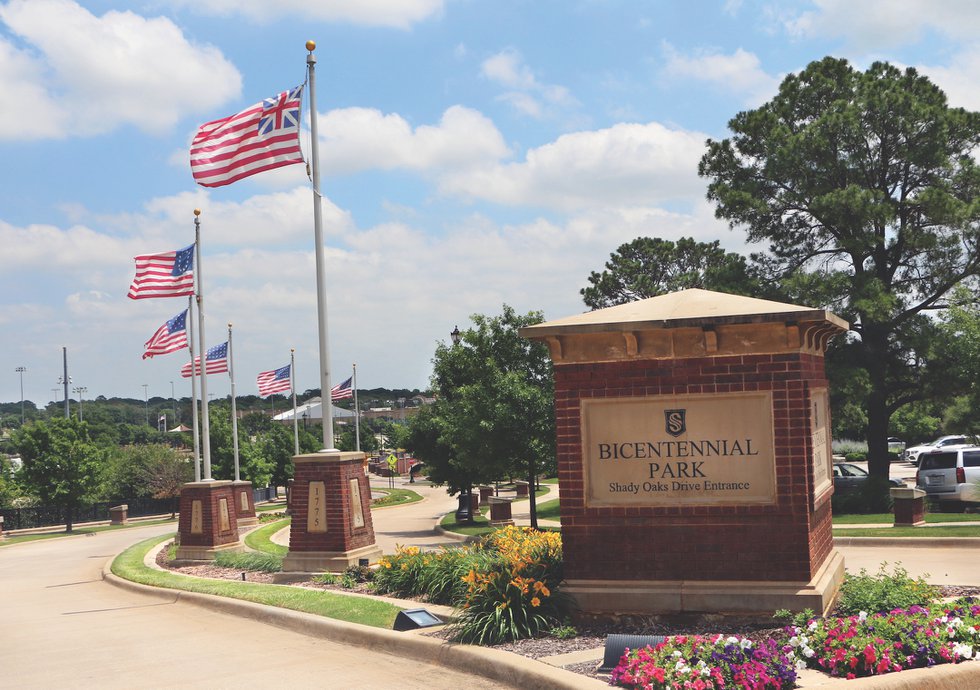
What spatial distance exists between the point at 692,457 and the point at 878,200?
21.0m

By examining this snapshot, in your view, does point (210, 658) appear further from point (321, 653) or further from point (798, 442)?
point (798, 442)

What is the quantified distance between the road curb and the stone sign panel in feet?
6.16

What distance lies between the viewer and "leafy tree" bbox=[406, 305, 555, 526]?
Answer: 24750 millimetres

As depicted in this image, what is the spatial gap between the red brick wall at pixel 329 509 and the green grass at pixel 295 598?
1.38m

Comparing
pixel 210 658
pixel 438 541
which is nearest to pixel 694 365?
pixel 210 658

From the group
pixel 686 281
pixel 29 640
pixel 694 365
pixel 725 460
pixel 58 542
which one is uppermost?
pixel 686 281

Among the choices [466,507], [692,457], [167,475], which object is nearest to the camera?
[692,457]

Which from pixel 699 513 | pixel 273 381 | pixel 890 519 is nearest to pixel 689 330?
pixel 699 513

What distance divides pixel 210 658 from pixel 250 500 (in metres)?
27.8

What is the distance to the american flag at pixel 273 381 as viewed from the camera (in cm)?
3597

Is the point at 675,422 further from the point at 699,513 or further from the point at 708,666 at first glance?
the point at 708,666

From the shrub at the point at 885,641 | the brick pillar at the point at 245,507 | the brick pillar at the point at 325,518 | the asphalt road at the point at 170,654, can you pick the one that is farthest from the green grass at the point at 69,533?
the shrub at the point at 885,641

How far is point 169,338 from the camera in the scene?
24.2 m

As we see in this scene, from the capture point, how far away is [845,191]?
84.8 feet
